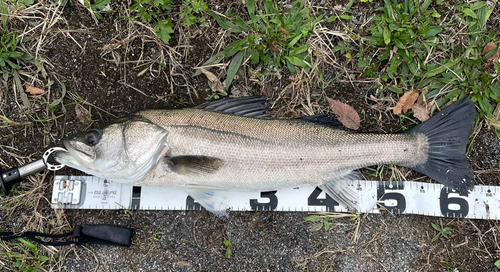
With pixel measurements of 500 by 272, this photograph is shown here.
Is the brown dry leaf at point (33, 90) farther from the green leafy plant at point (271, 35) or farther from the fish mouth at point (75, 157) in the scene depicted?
the green leafy plant at point (271, 35)

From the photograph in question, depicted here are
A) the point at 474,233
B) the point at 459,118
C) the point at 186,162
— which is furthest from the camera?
the point at 474,233

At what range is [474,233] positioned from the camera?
3480 millimetres

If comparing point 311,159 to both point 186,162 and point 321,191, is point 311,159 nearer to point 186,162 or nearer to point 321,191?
point 321,191

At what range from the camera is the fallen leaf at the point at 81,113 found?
3564 millimetres

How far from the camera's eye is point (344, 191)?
11.2 feet

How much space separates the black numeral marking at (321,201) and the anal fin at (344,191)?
12cm

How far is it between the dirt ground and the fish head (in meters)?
0.58

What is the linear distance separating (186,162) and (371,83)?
229cm

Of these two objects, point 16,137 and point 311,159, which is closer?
point 311,159

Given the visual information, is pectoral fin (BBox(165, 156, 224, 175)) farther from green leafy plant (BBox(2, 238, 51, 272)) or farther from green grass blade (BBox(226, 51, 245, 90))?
green leafy plant (BBox(2, 238, 51, 272))

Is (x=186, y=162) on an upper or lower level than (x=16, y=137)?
lower

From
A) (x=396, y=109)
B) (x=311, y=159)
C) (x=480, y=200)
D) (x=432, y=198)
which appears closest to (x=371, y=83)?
(x=396, y=109)

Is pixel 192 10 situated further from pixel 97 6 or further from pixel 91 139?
pixel 91 139

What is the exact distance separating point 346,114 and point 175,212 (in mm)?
2274
